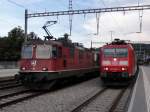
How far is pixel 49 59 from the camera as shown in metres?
22.3

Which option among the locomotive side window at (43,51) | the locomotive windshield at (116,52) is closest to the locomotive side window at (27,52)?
the locomotive side window at (43,51)

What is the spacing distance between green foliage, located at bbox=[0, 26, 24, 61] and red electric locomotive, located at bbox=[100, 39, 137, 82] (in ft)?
131

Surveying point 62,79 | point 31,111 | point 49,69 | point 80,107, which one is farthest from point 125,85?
point 31,111

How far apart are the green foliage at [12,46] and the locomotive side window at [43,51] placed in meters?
42.6

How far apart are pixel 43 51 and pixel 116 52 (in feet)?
19.9

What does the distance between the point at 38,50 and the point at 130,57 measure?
695 centimetres

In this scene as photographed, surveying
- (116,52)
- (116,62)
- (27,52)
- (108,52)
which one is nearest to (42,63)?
(27,52)

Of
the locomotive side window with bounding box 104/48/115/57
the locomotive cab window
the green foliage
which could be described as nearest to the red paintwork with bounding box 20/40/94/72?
the locomotive cab window

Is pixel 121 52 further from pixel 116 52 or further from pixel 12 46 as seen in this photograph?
pixel 12 46

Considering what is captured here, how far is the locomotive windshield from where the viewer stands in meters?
26.2

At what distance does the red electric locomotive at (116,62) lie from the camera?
25.5m

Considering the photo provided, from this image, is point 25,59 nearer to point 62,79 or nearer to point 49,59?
point 49,59

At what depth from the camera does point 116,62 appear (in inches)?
1021

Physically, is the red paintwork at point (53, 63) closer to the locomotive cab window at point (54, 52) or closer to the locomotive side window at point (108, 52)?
the locomotive cab window at point (54, 52)
